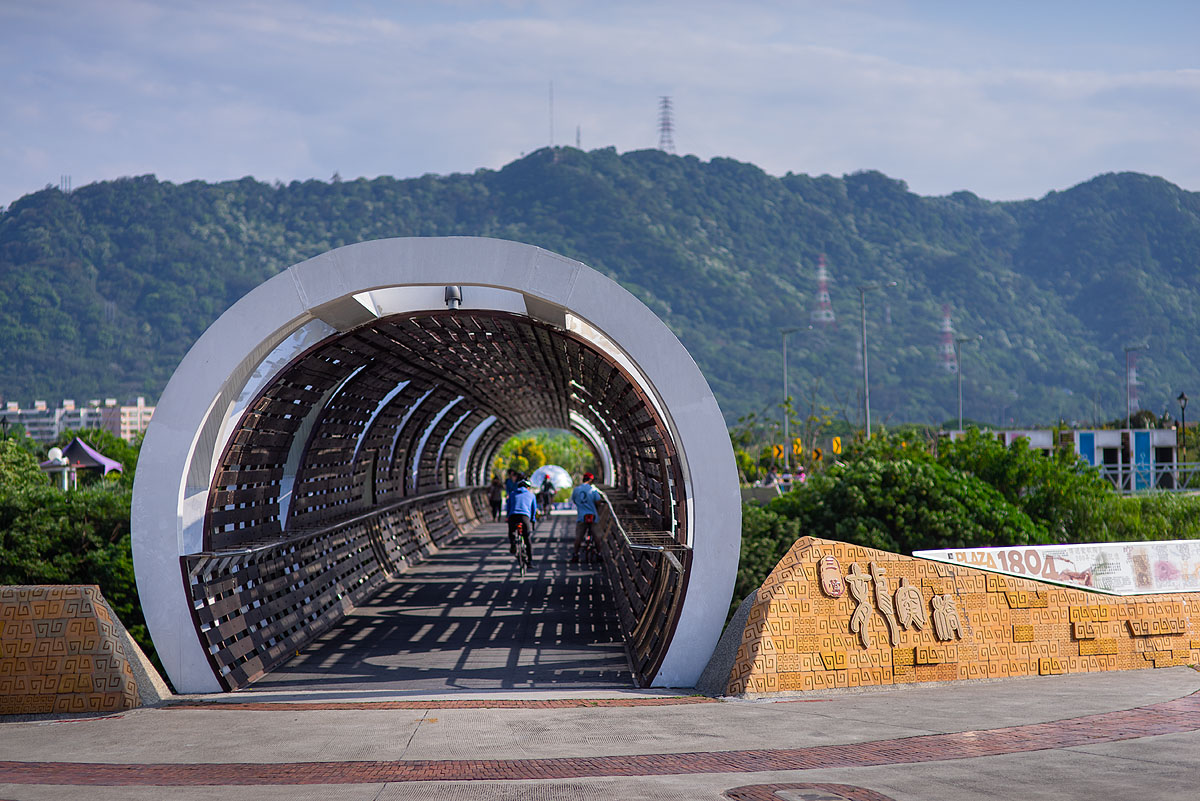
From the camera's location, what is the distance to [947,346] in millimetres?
129375

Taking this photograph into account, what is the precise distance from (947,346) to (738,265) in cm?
2707

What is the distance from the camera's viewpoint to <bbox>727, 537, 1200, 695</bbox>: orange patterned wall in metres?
8.69

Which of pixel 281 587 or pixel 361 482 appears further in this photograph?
pixel 361 482

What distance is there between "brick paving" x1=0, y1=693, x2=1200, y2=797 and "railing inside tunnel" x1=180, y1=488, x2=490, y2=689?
111 inches

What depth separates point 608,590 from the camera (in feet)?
54.9

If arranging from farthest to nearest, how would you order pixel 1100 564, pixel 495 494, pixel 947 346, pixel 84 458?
pixel 947 346 < pixel 84 458 < pixel 495 494 < pixel 1100 564

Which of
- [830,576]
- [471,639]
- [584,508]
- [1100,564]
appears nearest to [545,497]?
[584,508]

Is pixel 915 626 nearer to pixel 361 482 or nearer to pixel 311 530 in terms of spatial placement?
pixel 311 530

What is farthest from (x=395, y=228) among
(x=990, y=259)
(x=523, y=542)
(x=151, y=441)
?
(x=151, y=441)

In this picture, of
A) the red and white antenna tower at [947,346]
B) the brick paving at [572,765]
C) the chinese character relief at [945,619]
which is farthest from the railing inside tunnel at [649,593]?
the red and white antenna tower at [947,346]

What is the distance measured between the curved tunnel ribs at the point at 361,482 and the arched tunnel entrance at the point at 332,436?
39mm

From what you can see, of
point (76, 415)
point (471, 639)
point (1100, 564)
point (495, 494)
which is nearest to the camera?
point (1100, 564)

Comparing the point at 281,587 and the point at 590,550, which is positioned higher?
the point at 281,587

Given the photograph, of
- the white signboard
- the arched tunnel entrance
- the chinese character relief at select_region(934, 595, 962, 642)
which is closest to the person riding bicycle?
the arched tunnel entrance
